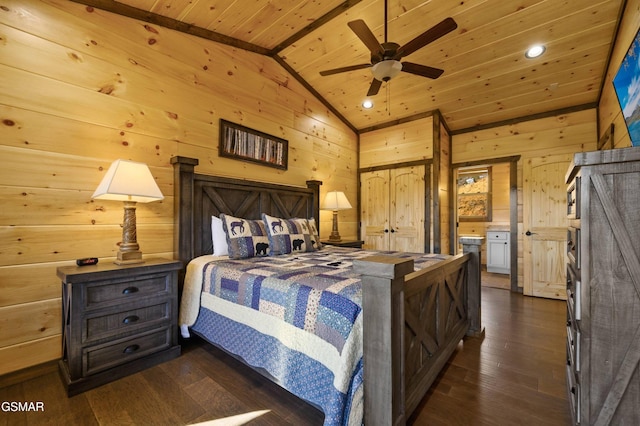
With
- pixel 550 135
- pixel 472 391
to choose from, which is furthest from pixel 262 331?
pixel 550 135

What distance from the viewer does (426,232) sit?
14.3ft

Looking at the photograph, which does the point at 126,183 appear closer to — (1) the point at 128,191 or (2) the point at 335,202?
(1) the point at 128,191

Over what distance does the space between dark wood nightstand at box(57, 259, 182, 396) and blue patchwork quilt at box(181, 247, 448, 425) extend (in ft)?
0.85

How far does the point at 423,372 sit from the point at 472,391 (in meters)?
0.39

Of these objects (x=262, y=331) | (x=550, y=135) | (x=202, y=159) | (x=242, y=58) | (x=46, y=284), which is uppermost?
(x=242, y=58)

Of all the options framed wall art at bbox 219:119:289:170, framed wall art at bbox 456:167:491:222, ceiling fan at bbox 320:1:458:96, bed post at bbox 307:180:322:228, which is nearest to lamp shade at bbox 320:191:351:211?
bed post at bbox 307:180:322:228

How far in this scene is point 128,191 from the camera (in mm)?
1940

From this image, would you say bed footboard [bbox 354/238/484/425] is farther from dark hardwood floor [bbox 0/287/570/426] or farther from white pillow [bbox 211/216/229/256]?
white pillow [bbox 211/216/229/256]

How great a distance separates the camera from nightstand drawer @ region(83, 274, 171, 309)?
1.80m

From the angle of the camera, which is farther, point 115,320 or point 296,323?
point 115,320

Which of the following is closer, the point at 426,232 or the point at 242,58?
the point at 242,58

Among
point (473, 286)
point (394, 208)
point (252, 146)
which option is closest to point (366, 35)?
point (252, 146)

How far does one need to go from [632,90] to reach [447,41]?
5.53ft

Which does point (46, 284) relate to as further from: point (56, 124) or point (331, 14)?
point (331, 14)
